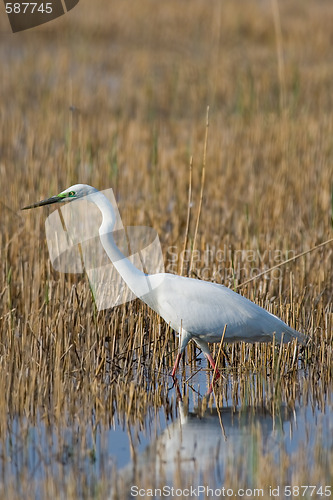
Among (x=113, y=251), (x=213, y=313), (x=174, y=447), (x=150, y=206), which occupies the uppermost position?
(x=150, y=206)

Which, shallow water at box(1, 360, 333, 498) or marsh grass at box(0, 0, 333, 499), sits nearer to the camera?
shallow water at box(1, 360, 333, 498)

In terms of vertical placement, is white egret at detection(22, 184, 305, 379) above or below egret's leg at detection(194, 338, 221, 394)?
above

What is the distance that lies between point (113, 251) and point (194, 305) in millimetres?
573

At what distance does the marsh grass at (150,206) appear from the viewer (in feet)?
13.3

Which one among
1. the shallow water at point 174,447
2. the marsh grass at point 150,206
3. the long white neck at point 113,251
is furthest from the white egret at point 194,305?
the shallow water at point 174,447

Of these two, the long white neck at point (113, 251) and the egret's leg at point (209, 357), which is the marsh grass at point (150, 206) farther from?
the long white neck at point (113, 251)

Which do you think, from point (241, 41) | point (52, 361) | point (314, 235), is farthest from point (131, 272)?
point (241, 41)

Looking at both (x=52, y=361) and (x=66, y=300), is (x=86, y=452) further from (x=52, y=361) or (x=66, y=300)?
(x=66, y=300)

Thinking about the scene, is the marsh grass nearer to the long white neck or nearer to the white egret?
the white egret

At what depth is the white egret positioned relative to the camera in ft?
14.7

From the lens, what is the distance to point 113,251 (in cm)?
456

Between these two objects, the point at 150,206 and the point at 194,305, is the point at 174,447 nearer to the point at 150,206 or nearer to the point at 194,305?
the point at 194,305

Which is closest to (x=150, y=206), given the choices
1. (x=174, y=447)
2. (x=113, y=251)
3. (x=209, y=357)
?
(x=113, y=251)

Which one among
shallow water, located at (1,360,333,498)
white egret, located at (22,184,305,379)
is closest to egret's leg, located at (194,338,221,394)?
white egret, located at (22,184,305,379)
